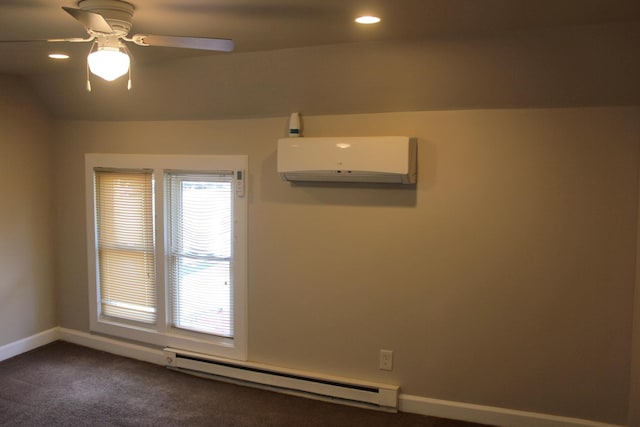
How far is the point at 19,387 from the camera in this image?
3744 mm

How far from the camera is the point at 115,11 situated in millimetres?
2223

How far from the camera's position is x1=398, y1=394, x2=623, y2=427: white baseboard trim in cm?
308

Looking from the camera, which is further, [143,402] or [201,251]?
[201,251]

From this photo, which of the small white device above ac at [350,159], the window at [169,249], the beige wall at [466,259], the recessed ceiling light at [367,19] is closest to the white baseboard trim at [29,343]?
the window at [169,249]

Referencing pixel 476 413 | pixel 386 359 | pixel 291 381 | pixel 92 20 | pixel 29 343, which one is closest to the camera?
pixel 92 20

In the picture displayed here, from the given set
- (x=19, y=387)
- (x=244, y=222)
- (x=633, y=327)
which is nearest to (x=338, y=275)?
(x=244, y=222)

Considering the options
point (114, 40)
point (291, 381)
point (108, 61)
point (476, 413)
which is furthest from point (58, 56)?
point (476, 413)

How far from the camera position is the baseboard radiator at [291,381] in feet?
11.2

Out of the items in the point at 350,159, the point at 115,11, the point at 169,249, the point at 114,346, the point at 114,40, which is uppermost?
the point at 115,11

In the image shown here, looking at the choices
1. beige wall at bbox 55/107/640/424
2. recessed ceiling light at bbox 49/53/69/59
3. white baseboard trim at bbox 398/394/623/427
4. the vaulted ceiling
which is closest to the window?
beige wall at bbox 55/107/640/424

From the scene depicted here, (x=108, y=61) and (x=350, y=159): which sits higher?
(x=108, y=61)

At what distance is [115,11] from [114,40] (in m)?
0.11

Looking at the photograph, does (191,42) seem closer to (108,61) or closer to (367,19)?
(108,61)

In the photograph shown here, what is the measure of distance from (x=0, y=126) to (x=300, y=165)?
7.75 ft
